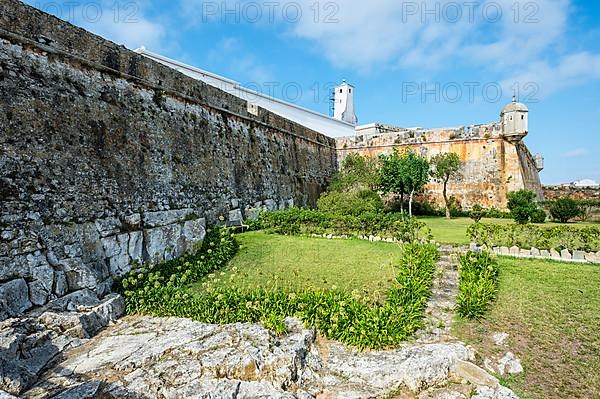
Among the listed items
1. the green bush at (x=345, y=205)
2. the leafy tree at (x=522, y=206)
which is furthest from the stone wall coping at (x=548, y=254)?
the leafy tree at (x=522, y=206)

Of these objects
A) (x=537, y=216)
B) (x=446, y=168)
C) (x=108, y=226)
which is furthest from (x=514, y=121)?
(x=108, y=226)

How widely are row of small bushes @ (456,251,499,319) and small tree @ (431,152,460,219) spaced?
11322 mm

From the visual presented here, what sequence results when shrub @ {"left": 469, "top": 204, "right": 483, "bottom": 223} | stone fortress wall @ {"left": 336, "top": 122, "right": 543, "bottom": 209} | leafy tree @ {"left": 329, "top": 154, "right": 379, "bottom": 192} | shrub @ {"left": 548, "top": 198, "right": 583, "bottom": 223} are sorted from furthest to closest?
1. stone fortress wall @ {"left": 336, "top": 122, "right": 543, "bottom": 209}
2. leafy tree @ {"left": 329, "top": 154, "right": 379, "bottom": 192}
3. shrub @ {"left": 548, "top": 198, "right": 583, "bottom": 223}
4. shrub @ {"left": 469, "top": 204, "right": 483, "bottom": 223}

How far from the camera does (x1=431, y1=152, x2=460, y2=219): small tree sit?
1852cm

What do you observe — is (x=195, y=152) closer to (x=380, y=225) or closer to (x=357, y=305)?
(x=380, y=225)

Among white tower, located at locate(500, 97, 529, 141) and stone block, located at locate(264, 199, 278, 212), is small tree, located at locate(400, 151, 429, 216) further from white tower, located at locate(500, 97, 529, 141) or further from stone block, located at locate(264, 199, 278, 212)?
stone block, located at locate(264, 199, 278, 212)

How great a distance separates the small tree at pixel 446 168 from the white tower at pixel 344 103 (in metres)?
13.4

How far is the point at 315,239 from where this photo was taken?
10.7m

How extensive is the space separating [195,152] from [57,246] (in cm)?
479

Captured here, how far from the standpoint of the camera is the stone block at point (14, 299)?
4.90m

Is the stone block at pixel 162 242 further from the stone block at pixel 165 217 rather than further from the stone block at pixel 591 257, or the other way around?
the stone block at pixel 591 257

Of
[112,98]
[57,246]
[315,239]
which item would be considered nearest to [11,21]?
[112,98]

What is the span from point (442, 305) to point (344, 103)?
27.4m

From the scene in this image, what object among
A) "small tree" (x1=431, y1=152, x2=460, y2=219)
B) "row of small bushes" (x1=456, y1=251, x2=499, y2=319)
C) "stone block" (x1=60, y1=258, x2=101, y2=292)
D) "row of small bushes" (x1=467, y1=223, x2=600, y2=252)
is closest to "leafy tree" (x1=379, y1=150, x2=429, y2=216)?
"small tree" (x1=431, y1=152, x2=460, y2=219)
